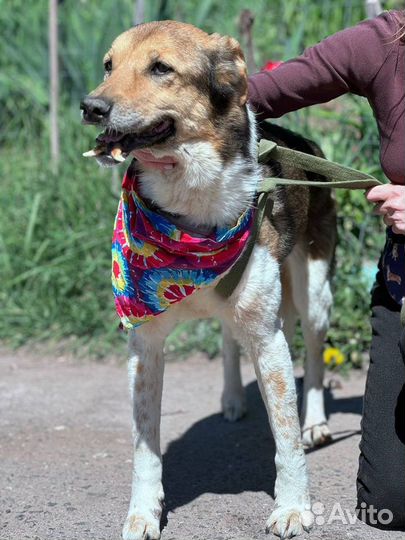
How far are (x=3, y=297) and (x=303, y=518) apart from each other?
9.52ft

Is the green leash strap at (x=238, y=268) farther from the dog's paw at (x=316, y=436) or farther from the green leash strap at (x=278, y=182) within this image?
the dog's paw at (x=316, y=436)

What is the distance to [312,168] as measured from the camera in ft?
11.4

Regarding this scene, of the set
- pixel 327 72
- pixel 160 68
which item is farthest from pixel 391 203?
pixel 160 68

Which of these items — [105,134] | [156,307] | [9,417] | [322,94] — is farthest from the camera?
[9,417]

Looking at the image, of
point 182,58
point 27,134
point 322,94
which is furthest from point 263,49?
point 182,58

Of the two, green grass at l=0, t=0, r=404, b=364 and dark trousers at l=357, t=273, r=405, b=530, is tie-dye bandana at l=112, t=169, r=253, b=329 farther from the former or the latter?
green grass at l=0, t=0, r=404, b=364

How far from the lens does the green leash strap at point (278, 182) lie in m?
3.21

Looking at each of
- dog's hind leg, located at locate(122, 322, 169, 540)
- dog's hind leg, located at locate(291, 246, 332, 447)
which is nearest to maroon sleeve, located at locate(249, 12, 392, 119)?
dog's hind leg, located at locate(291, 246, 332, 447)

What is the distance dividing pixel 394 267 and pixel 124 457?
4.67 ft

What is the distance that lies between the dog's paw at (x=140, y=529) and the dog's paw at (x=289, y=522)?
0.41 m

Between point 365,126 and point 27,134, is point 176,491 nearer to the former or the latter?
point 365,126

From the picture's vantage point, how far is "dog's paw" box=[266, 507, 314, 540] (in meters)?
3.17

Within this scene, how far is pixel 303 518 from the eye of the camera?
10.6ft

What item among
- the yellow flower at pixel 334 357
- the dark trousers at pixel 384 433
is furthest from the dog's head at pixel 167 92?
the yellow flower at pixel 334 357
